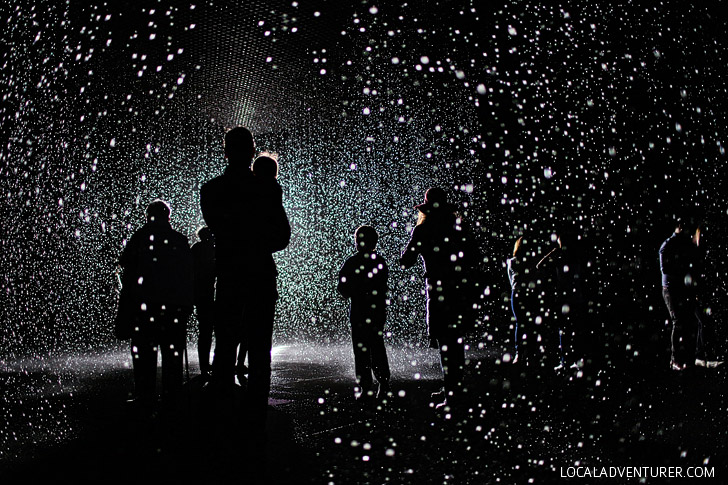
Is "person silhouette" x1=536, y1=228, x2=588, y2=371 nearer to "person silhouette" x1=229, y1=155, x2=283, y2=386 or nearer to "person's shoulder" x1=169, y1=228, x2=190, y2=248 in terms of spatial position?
"person silhouette" x1=229, y1=155, x2=283, y2=386

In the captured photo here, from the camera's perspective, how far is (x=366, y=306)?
406 cm

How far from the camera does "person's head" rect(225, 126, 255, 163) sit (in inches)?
98.3

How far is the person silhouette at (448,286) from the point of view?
3.20m

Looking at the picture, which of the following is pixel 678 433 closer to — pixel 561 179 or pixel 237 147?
pixel 237 147

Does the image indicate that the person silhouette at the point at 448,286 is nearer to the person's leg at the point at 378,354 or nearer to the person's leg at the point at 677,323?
the person's leg at the point at 378,354

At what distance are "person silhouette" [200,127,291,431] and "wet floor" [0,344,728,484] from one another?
25 centimetres

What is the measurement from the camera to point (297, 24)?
7492 millimetres

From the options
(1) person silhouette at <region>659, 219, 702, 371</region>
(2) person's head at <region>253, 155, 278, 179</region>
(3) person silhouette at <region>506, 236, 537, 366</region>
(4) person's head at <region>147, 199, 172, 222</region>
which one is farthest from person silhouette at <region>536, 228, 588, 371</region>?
(4) person's head at <region>147, 199, 172, 222</region>

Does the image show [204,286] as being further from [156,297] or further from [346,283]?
[346,283]

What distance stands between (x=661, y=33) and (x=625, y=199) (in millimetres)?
2813

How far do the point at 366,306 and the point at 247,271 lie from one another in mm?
1920

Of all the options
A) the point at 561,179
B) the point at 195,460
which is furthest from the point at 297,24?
the point at 195,460

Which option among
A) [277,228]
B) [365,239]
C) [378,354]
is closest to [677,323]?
[378,354]

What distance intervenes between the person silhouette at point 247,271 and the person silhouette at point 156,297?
1252 mm
